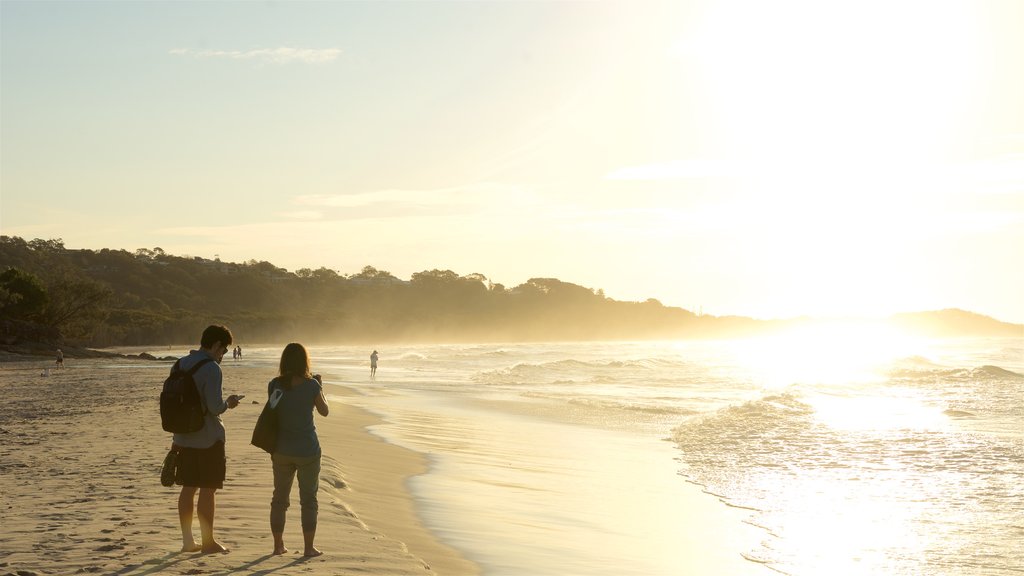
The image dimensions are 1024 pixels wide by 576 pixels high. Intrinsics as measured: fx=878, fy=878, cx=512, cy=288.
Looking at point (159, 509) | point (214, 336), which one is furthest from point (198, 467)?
point (159, 509)

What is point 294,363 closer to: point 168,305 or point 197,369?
point 197,369

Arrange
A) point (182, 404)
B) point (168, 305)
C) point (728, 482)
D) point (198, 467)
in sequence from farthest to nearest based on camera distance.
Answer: point (168, 305) < point (728, 482) < point (198, 467) < point (182, 404)

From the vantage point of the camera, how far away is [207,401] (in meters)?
5.88

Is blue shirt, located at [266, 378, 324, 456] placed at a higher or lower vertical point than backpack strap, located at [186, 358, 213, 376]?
lower

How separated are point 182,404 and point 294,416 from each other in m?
0.75

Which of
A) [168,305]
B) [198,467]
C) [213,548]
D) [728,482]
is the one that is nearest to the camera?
[198,467]

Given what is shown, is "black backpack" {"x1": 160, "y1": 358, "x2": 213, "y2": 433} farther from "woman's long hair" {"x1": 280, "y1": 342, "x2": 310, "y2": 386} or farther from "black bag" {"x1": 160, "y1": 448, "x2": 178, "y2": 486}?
"woman's long hair" {"x1": 280, "y1": 342, "x2": 310, "y2": 386}

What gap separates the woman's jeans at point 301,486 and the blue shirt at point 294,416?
0.07 metres

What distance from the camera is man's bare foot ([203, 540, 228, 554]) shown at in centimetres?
605

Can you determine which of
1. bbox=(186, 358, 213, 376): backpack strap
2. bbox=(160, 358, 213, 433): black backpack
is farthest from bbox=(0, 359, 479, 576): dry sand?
bbox=(186, 358, 213, 376): backpack strap

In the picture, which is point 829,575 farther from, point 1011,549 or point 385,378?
point 385,378

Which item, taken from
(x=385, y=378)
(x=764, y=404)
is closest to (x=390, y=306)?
(x=385, y=378)

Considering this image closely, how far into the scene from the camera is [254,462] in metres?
10.1

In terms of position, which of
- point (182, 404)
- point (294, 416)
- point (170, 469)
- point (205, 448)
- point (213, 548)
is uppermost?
point (182, 404)
